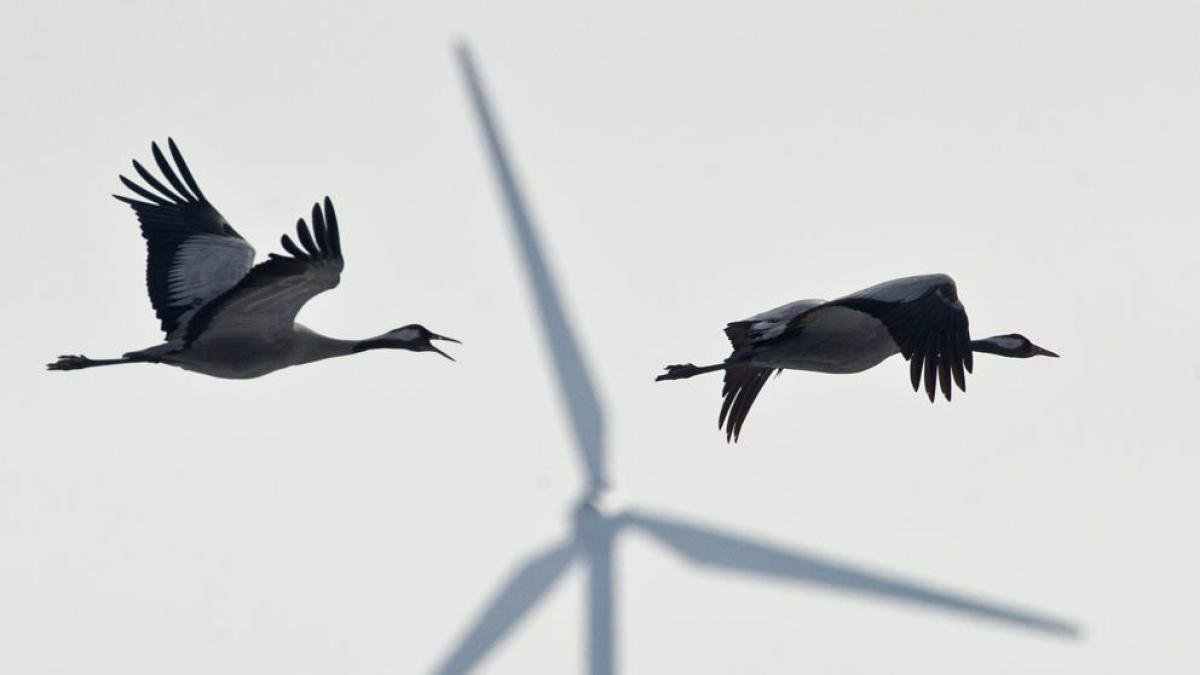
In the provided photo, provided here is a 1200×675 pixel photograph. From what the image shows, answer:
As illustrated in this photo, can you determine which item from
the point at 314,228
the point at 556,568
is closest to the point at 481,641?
the point at 556,568

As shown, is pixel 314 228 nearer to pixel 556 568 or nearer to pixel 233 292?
pixel 233 292

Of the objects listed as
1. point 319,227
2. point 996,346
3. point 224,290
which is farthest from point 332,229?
point 996,346

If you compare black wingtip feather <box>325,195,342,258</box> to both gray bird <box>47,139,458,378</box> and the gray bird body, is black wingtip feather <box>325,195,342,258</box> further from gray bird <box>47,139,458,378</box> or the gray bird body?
the gray bird body

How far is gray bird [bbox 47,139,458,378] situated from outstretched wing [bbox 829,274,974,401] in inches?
236

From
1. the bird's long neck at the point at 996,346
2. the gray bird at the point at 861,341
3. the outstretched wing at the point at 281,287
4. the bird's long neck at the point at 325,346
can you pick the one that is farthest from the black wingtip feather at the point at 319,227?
the bird's long neck at the point at 996,346

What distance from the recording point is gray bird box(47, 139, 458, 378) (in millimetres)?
36969

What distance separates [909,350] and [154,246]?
10.2m

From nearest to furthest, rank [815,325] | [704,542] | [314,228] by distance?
1. [314,228]
2. [815,325]
3. [704,542]

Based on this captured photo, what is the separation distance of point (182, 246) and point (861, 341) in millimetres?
8605

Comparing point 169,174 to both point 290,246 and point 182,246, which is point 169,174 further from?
point 290,246

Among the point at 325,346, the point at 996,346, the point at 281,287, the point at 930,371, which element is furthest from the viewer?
the point at 996,346

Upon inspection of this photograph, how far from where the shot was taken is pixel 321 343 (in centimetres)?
3994

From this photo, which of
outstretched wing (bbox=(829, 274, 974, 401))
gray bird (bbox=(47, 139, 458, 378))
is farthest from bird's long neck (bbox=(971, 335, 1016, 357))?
gray bird (bbox=(47, 139, 458, 378))

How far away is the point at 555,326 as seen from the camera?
4266cm
